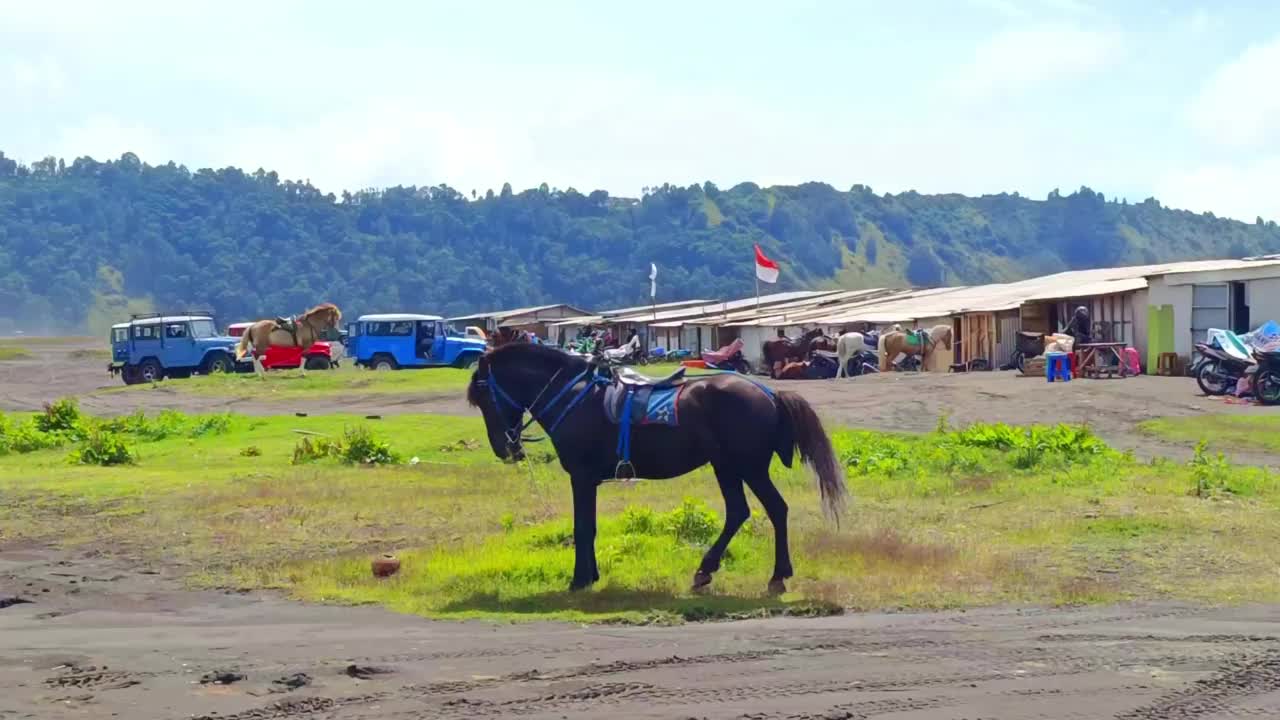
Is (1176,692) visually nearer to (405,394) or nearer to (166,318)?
(405,394)

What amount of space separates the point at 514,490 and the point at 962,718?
37.0 ft

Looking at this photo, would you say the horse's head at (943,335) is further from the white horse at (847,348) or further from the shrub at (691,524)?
the shrub at (691,524)

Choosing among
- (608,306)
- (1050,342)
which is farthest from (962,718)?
(608,306)

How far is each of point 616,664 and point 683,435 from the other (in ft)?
11.8

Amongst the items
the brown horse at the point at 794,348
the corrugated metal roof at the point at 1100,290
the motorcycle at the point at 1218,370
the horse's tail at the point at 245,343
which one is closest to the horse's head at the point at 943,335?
the corrugated metal roof at the point at 1100,290

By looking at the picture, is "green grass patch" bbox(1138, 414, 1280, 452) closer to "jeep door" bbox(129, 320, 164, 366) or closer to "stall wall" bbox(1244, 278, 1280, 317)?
"stall wall" bbox(1244, 278, 1280, 317)

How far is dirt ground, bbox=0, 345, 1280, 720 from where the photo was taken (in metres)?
7.72

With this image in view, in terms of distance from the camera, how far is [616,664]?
28.8 ft

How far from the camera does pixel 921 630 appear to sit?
31.9 ft

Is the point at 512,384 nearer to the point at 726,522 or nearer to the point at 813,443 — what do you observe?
the point at 726,522

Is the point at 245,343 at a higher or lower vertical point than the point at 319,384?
higher

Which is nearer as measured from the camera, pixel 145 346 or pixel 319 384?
pixel 319 384

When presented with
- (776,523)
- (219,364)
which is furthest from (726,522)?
(219,364)

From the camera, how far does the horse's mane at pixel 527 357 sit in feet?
40.9
